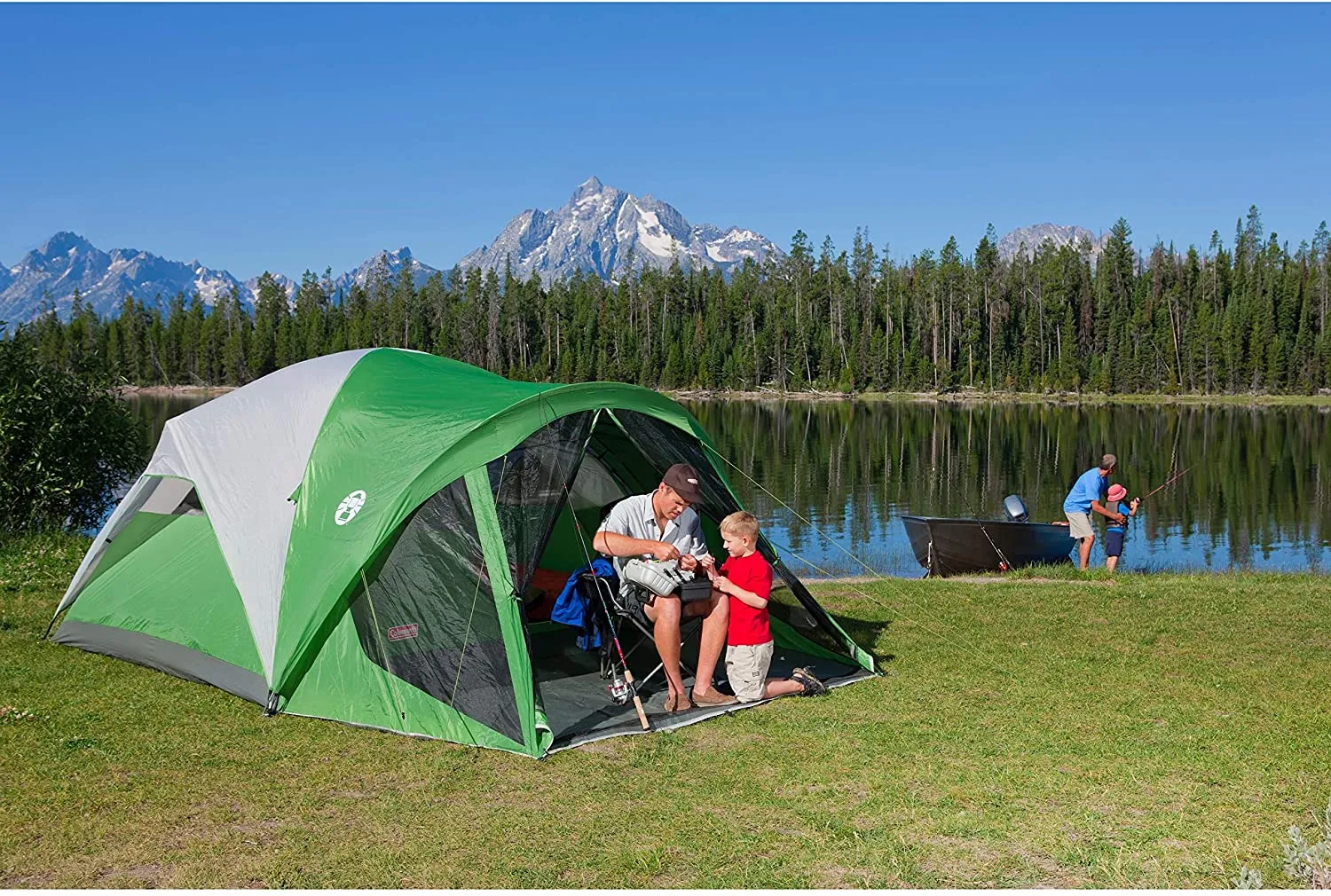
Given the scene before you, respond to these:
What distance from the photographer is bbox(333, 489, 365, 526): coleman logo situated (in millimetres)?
7766

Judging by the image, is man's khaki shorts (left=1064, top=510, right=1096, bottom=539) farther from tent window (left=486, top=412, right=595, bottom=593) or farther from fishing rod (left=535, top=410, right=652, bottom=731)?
tent window (left=486, top=412, right=595, bottom=593)

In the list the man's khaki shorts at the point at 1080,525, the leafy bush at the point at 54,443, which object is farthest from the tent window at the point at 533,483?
the man's khaki shorts at the point at 1080,525

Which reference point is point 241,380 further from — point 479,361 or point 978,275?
point 978,275

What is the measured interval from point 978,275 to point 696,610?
93.6m

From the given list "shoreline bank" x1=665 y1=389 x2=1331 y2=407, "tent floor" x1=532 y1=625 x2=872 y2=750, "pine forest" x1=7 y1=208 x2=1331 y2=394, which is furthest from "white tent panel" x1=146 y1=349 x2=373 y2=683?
"pine forest" x1=7 y1=208 x2=1331 y2=394

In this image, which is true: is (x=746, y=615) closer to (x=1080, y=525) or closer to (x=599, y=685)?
(x=599, y=685)

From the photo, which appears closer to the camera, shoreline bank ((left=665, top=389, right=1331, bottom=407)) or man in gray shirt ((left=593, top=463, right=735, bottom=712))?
man in gray shirt ((left=593, top=463, right=735, bottom=712))

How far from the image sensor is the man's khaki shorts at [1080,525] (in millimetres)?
15875

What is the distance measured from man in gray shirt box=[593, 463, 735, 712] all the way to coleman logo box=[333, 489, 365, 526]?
165 centimetres

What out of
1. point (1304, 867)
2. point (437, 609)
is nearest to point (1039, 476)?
point (437, 609)

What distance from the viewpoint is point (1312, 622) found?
34.9ft

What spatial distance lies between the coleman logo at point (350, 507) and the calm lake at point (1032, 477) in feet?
12.1

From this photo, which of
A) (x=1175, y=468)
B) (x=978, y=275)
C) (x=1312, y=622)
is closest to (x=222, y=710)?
(x=1312, y=622)

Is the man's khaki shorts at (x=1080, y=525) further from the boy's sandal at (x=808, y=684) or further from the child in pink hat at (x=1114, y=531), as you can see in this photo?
the boy's sandal at (x=808, y=684)
